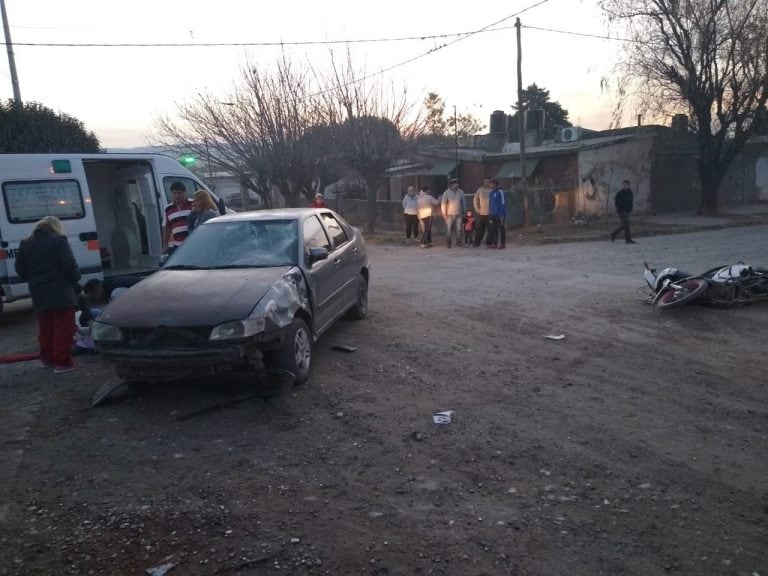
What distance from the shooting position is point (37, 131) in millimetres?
15711

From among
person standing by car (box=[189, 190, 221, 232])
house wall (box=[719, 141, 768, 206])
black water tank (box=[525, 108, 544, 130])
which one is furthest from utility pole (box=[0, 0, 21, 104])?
house wall (box=[719, 141, 768, 206])

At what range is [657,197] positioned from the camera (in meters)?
24.6

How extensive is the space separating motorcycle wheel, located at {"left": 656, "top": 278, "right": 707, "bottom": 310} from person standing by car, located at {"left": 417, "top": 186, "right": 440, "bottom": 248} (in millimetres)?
9662

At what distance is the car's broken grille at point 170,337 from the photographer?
4988 millimetres

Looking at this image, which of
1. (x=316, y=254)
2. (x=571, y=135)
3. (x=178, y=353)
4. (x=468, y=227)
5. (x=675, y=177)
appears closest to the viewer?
(x=178, y=353)

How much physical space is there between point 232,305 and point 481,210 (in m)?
11.8

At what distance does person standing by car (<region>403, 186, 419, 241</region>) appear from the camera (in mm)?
17828

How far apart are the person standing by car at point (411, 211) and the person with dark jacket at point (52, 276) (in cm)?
1211

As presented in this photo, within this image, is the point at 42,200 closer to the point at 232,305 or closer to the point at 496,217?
the point at 232,305

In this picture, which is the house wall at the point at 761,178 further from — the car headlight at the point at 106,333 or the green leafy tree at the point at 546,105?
the car headlight at the point at 106,333

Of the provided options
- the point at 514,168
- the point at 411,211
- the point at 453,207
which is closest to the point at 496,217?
the point at 453,207

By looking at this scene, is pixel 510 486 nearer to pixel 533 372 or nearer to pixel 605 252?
pixel 533 372

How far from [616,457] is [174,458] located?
3094 mm

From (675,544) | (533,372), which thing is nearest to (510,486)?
(675,544)
